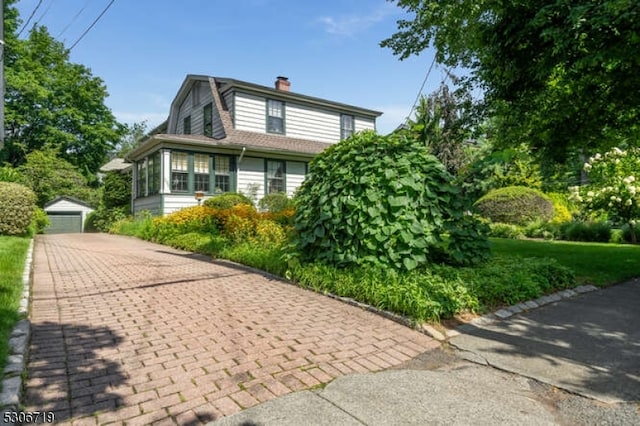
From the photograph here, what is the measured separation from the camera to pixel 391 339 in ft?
12.1

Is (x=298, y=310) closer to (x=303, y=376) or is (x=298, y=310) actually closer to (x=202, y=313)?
(x=202, y=313)

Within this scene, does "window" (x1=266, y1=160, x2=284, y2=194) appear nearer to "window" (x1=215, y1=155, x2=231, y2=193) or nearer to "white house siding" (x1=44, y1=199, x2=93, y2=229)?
"window" (x1=215, y1=155, x2=231, y2=193)

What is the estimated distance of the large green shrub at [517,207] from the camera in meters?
14.7

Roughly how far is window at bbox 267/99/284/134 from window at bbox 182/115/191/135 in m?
4.80

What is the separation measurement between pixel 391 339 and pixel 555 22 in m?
4.73

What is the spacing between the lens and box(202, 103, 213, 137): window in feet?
58.2

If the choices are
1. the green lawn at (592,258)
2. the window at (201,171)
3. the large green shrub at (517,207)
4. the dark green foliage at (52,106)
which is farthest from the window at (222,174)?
the dark green foliage at (52,106)

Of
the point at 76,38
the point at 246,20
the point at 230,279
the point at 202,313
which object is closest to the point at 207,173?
the point at 76,38

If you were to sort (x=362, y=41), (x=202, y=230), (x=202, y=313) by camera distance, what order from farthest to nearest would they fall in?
1. (x=202, y=230)
2. (x=362, y=41)
3. (x=202, y=313)

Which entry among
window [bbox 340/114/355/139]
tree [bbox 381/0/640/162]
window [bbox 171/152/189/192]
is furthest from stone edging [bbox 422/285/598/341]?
window [bbox 340/114/355/139]

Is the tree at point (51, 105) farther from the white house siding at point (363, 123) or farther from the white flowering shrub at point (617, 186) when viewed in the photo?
the white flowering shrub at point (617, 186)

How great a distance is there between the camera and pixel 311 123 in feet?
64.0

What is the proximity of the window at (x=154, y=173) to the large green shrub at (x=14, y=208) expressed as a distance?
4.48m

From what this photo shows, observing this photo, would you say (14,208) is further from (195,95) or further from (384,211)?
(384,211)
